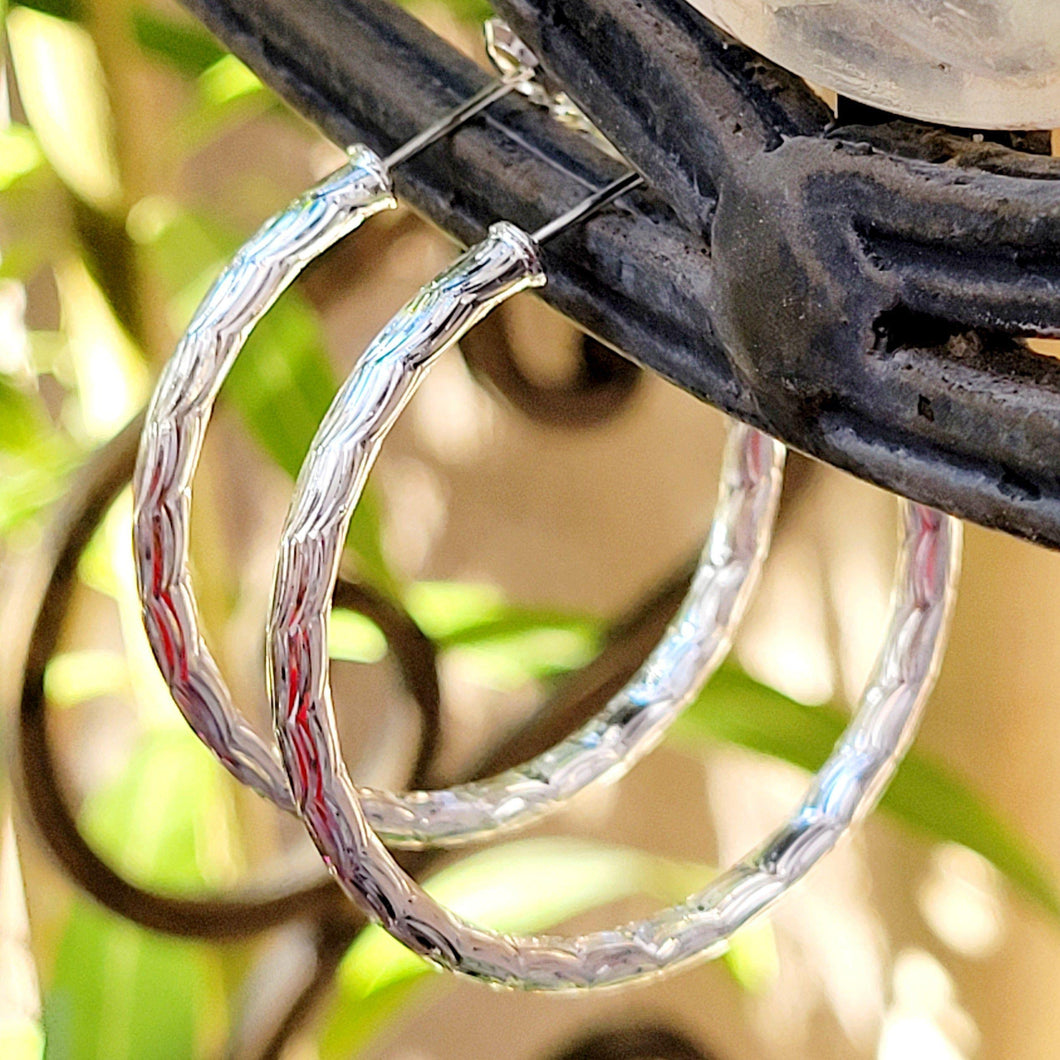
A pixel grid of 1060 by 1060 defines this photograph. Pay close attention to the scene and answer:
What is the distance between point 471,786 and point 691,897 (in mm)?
39

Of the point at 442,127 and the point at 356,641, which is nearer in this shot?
the point at 442,127

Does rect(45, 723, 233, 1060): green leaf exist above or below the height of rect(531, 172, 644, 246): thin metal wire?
below

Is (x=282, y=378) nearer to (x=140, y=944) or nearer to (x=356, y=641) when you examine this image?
(x=356, y=641)

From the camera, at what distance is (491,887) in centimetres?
46

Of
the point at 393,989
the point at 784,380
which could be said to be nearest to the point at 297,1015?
the point at 393,989

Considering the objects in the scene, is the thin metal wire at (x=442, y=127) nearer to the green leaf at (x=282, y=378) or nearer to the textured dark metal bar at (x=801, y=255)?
the textured dark metal bar at (x=801, y=255)

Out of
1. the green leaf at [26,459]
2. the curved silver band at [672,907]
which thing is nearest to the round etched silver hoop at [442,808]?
the curved silver band at [672,907]

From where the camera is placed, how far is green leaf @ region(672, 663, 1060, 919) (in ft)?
1.38

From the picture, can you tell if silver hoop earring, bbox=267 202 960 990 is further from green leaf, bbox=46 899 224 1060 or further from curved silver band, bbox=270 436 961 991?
green leaf, bbox=46 899 224 1060

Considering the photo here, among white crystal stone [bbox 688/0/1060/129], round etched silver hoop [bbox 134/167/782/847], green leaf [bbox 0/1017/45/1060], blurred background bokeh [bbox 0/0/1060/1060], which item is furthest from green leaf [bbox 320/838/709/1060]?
white crystal stone [bbox 688/0/1060/129]

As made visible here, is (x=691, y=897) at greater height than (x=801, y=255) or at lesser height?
lesser

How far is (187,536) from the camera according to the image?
6.9 inches

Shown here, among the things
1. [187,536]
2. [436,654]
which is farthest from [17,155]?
[187,536]

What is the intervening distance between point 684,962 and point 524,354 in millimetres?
346
